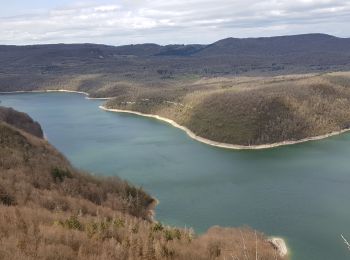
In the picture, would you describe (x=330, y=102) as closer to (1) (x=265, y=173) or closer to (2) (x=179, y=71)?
(1) (x=265, y=173)

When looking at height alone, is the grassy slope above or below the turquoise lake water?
above

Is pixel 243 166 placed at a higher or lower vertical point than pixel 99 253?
lower

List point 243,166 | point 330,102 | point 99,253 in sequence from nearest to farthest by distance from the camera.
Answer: point 99,253
point 243,166
point 330,102

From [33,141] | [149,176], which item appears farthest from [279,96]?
[33,141]

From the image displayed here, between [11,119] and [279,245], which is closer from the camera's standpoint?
[279,245]

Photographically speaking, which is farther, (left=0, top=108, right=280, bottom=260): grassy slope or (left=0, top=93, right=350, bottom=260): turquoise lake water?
(left=0, top=93, right=350, bottom=260): turquoise lake water
